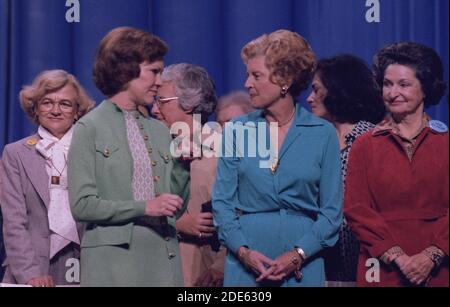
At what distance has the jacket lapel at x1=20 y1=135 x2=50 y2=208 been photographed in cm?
325

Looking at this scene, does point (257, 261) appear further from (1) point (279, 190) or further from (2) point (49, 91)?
(2) point (49, 91)

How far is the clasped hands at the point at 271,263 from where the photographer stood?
290 cm

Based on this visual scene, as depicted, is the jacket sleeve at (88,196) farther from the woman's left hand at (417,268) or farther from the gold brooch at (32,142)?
the woman's left hand at (417,268)

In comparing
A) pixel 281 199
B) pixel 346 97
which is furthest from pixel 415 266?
pixel 346 97

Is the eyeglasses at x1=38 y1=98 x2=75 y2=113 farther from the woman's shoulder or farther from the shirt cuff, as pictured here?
the shirt cuff

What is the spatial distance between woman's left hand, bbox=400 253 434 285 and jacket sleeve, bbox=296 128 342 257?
0.25 m

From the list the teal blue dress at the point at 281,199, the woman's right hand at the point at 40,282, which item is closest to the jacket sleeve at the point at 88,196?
the teal blue dress at the point at 281,199

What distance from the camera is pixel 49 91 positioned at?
336 cm

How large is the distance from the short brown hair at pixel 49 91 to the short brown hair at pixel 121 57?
0.46 m

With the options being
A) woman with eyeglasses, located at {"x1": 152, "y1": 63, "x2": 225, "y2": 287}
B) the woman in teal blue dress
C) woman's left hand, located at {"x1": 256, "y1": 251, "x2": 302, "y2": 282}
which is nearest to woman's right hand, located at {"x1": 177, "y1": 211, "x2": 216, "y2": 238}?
woman with eyeglasses, located at {"x1": 152, "y1": 63, "x2": 225, "y2": 287}

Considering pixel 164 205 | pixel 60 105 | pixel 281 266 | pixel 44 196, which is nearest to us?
pixel 164 205

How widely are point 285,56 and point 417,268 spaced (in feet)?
2.65

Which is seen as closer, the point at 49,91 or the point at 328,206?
the point at 328,206
